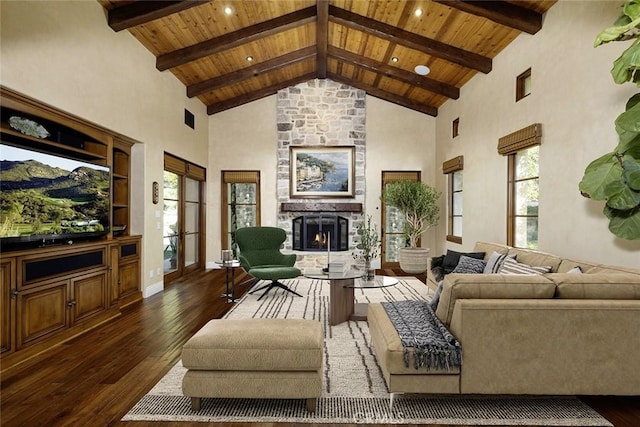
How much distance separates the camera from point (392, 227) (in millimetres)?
8531

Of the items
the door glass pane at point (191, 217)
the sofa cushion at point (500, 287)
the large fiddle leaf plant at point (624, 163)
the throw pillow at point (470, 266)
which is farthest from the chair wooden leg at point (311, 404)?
the door glass pane at point (191, 217)

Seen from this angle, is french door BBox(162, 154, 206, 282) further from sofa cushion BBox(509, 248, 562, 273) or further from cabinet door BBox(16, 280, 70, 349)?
sofa cushion BBox(509, 248, 562, 273)

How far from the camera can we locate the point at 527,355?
2.27 metres

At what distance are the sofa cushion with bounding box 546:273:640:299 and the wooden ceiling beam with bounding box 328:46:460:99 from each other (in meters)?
5.38

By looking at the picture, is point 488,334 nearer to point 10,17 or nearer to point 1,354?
point 1,354

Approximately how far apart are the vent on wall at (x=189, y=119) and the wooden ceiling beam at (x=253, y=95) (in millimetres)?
946

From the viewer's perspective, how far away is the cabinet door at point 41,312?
Answer: 122 inches

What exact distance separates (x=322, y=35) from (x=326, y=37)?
122 millimetres

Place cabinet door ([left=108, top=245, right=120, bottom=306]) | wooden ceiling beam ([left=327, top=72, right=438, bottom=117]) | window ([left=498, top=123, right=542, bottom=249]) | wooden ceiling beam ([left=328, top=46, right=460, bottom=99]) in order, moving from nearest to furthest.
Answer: cabinet door ([left=108, top=245, right=120, bottom=306]) < window ([left=498, top=123, right=542, bottom=249]) < wooden ceiling beam ([left=328, top=46, right=460, bottom=99]) < wooden ceiling beam ([left=327, top=72, right=438, bottom=117])

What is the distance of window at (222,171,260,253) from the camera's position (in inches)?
334

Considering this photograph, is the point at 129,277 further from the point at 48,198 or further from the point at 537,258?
the point at 537,258

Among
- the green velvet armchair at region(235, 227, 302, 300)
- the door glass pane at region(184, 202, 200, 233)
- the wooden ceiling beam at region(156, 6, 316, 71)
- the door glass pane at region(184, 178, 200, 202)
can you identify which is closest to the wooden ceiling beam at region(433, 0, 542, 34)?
the wooden ceiling beam at region(156, 6, 316, 71)

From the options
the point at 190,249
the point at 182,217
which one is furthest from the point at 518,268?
the point at 190,249

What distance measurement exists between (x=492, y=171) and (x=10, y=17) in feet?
18.8
